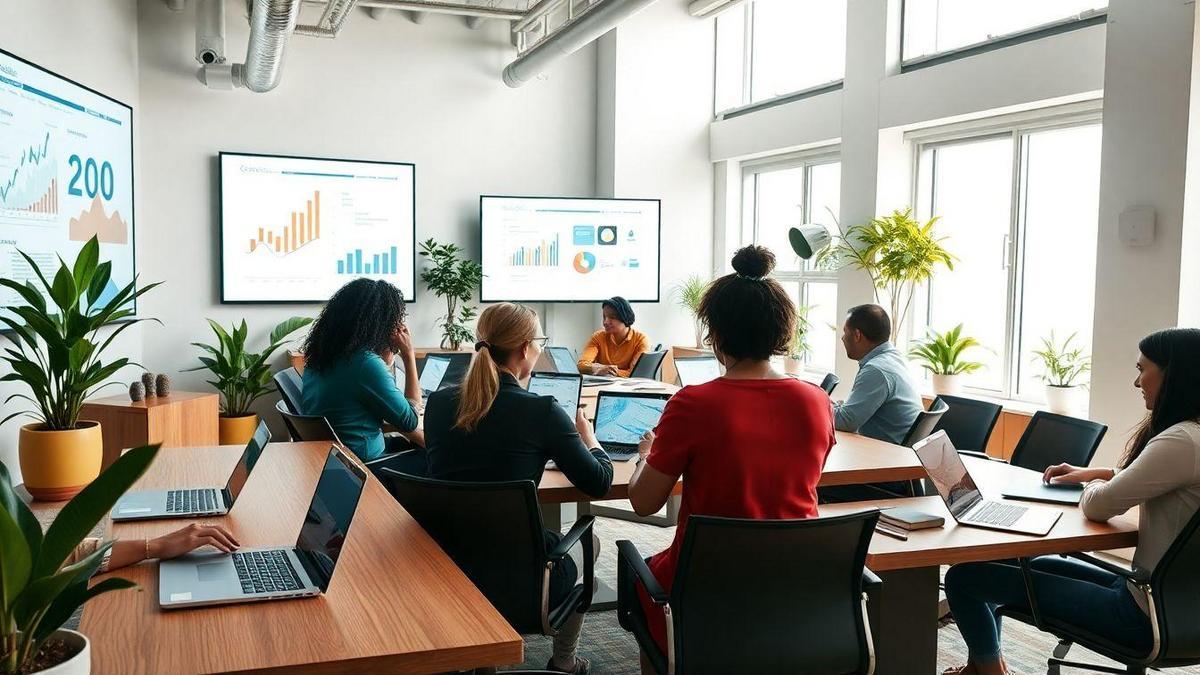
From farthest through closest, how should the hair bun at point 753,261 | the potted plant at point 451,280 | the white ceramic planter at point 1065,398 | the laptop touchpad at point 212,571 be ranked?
the potted plant at point 451,280 < the white ceramic planter at point 1065,398 < the hair bun at point 753,261 < the laptop touchpad at point 212,571

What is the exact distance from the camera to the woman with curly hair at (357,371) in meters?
3.71

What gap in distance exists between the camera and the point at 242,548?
7.10 feet

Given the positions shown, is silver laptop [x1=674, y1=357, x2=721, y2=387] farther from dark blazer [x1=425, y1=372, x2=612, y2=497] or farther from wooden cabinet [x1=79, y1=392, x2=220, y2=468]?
wooden cabinet [x1=79, y1=392, x2=220, y2=468]

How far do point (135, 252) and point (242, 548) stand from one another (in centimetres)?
557

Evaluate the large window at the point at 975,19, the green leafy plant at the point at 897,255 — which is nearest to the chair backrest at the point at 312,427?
the green leafy plant at the point at 897,255

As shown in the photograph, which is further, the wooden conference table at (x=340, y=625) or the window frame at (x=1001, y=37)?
the window frame at (x=1001, y=37)

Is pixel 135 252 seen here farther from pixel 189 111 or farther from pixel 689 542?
pixel 689 542

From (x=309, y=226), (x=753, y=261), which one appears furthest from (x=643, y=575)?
(x=309, y=226)

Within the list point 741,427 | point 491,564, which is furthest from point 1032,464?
point 491,564

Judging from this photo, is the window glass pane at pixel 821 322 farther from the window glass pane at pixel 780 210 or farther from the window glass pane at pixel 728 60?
the window glass pane at pixel 728 60

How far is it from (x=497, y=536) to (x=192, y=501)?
82cm

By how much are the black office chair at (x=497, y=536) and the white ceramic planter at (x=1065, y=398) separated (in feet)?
12.5

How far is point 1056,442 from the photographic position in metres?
3.64

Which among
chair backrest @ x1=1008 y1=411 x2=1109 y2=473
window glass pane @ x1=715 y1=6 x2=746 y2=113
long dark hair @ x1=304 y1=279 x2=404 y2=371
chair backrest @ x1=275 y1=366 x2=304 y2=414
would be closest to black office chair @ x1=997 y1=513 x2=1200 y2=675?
chair backrest @ x1=1008 y1=411 x2=1109 y2=473
